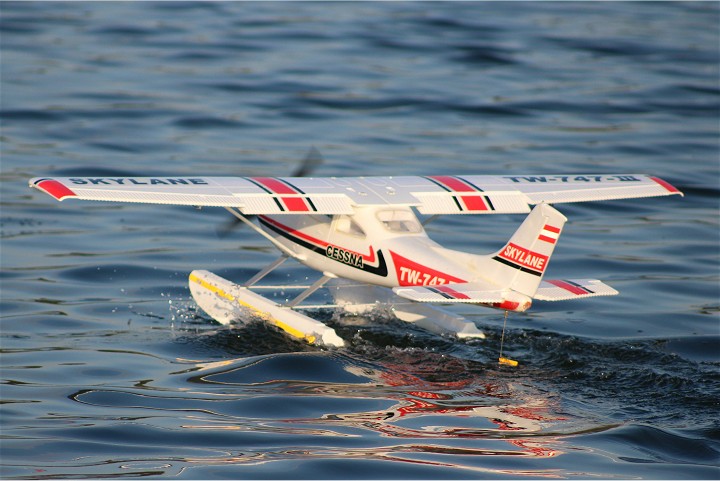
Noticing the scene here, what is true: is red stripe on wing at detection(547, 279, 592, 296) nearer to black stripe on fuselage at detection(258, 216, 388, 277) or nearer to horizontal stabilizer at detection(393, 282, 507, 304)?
horizontal stabilizer at detection(393, 282, 507, 304)

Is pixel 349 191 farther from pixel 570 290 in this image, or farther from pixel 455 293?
pixel 570 290

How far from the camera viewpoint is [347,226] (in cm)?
1606

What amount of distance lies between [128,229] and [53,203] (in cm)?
286

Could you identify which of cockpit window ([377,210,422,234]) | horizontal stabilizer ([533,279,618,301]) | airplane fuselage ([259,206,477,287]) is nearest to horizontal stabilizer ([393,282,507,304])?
airplane fuselage ([259,206,477,287])

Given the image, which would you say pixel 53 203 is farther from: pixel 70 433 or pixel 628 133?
pixel 628 133

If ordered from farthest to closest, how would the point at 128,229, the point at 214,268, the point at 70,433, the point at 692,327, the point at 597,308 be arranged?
the point at 128,229 < the point at 214,268 < the point at 597,308 < the point at 692,327 < the point at 70,433

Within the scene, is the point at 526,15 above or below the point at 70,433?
above

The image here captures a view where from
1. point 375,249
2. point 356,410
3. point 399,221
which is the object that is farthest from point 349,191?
point 356,410

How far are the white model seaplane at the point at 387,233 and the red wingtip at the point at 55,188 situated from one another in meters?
0.02

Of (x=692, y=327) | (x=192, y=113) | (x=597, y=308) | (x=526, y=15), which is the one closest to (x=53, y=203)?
(x=192, y=113)

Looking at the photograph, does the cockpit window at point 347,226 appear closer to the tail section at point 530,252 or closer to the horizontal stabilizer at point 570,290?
the tail section at point 530,252

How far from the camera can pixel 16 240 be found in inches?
844

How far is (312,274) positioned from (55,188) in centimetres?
682

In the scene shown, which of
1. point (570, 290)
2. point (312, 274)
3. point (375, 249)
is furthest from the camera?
point (312, 274)
